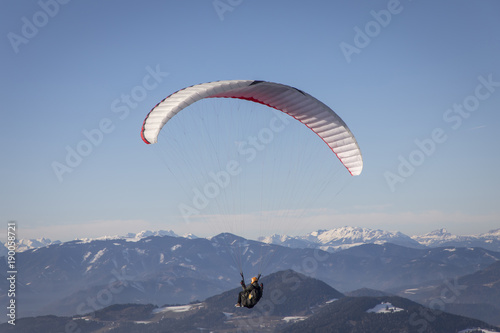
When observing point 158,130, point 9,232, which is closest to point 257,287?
point 158,130

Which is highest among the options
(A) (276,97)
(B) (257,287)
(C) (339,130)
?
(A) (276,97)

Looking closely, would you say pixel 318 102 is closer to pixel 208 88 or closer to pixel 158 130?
pixel 208 88

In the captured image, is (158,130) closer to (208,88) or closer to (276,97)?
(208,88)

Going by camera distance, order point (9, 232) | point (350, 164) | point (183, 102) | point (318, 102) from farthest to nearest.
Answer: point (9, 232), point (350, 164), point (318, 102), point (183, 102)

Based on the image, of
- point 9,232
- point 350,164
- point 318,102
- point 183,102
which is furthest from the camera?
point 9,232

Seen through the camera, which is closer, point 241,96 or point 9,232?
point 241,96

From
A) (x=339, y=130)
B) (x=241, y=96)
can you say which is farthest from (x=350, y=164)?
(x=241, y=96)

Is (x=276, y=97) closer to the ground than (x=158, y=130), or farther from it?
farther from it
